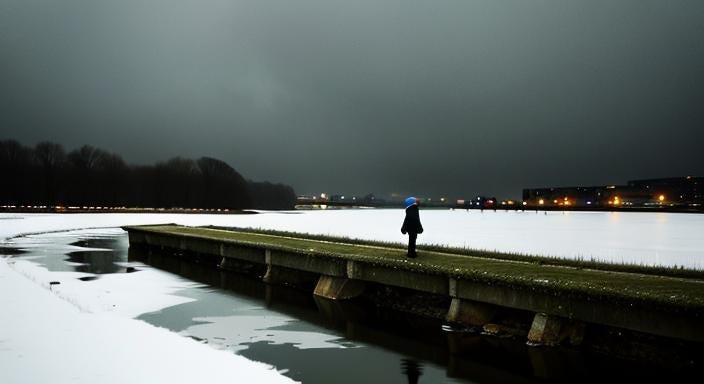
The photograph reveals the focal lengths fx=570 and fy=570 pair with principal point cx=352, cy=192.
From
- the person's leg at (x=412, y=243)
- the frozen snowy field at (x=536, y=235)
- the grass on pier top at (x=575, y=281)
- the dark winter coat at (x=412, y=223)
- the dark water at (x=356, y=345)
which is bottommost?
the dark water at (x=356, y=345)

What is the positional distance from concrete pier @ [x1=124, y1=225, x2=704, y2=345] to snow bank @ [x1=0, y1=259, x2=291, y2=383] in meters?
5.20

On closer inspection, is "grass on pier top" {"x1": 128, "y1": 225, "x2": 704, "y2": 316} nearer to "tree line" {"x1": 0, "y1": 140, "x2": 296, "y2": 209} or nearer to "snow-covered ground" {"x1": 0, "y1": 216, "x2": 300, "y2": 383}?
"snow-covered ground" {"x1": 0, "y1": 216, "x2": 300, "y2": 383}

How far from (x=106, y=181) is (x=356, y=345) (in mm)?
137987

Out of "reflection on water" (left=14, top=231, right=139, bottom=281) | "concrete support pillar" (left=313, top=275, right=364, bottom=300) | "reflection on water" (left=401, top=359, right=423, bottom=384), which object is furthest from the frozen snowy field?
"reflection on water" (left=401, top=359, right=423, bottom=384)

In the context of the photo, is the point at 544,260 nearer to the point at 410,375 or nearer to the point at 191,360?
the point at 410,375

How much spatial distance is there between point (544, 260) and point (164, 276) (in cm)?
1409

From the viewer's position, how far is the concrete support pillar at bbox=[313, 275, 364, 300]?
1739 centimetres

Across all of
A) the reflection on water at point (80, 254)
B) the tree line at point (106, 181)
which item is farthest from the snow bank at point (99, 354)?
the tree line at point (106, 181)

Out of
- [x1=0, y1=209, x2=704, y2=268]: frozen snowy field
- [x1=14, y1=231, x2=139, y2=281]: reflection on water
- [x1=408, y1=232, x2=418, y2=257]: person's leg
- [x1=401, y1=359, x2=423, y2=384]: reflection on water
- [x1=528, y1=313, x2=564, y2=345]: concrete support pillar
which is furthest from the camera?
[x1=0, y1=209, x2=704, y2=268]: frozen snowy field

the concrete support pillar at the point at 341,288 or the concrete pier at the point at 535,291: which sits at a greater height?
the concrete pier at the point at 535,291

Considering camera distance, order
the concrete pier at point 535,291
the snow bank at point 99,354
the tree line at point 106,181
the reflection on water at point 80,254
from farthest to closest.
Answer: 1. the tree line at point 106,181
2. the reflection on water at point 80,254
3. the concrete pier at point 535,291
4. the snow bank at point 99,354

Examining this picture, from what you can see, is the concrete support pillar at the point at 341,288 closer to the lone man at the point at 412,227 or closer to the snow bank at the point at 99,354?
the lone man at the point at 412,227

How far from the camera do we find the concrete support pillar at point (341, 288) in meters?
17.4

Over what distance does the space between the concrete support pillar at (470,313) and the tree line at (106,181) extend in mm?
130685
